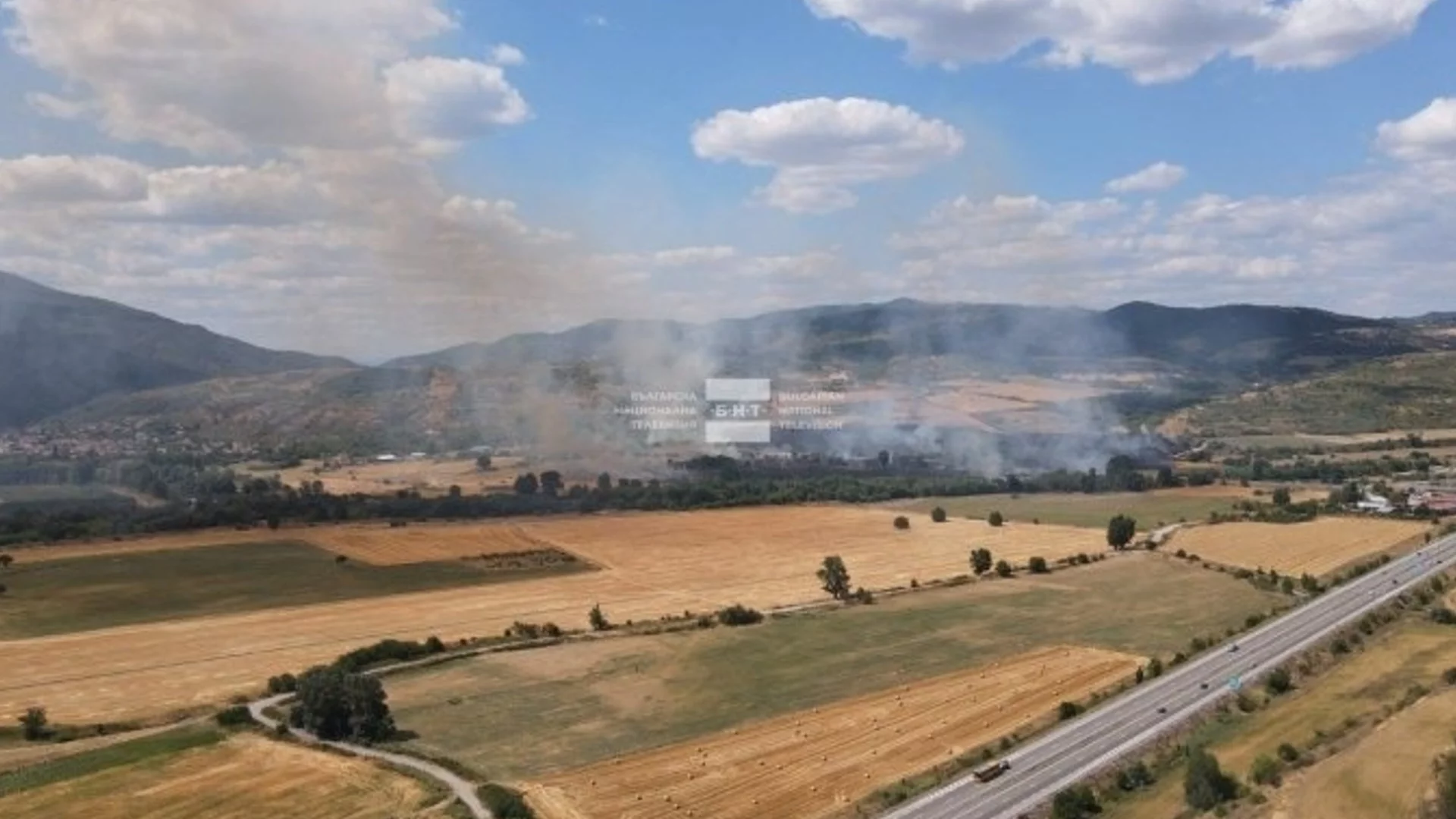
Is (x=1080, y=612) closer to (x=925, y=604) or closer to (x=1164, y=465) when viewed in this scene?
(x=925, y=604)

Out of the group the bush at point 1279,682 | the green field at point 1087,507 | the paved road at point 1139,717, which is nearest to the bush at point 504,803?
the paved road at point 1139,717

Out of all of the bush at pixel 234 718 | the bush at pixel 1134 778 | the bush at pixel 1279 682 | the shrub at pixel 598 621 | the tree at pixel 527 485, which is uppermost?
the tree at pixel 527 485

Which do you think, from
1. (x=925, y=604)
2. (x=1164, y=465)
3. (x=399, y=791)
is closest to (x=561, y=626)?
(x=925, y=604)

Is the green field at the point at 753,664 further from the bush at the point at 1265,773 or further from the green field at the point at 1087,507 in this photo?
the green field at the point at 1087,507

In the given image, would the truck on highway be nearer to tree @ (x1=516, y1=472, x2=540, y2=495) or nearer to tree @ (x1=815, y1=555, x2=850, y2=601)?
tree @ (x1=815, y1=555, x2=850, y2=601)

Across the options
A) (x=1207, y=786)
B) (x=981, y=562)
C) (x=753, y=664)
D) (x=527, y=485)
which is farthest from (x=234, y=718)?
(x=527, y=485)

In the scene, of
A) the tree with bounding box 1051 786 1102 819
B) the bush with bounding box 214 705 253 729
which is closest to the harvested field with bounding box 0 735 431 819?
the bush with bounding box 214 705 253 729

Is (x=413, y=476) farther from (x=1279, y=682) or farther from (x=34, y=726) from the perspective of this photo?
(x=1279, y=682)
